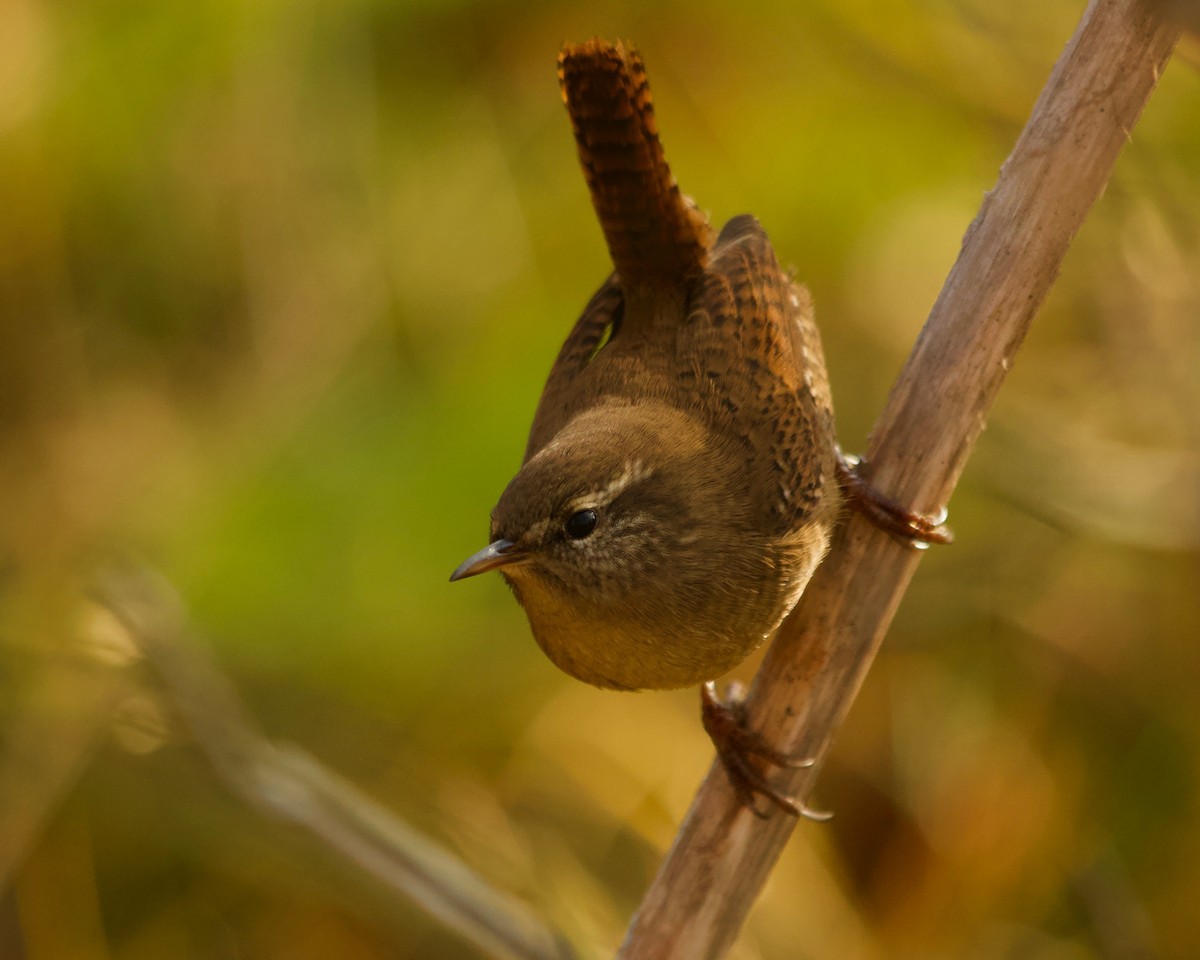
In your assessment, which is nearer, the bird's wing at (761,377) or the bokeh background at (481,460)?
the bird's wing at (761,377)

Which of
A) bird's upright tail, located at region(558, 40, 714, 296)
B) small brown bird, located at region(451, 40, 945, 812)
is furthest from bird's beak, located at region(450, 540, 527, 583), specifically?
bird's upright tail, located at region(558, 40, 714, 296)

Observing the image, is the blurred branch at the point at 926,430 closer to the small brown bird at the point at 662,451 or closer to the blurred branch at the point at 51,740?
the small brown bird at the point at 662,451

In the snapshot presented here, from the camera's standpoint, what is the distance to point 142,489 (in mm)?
4422

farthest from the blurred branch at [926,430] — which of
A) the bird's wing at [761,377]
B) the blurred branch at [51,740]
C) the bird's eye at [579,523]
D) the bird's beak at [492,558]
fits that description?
the blurred branch at [51,740]

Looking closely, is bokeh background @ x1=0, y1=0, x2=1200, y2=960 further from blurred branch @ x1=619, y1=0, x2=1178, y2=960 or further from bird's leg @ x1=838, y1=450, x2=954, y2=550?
bird's leg @ x1=838, y1=450, x2=954, y2=550

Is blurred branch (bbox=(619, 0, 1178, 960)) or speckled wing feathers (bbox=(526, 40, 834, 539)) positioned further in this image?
speckled wing feathers (bbox=(526, 40, 834, 539))

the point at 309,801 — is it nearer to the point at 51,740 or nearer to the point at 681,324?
the point at 51,740

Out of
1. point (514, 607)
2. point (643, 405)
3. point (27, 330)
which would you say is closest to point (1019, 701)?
point (514, 607)

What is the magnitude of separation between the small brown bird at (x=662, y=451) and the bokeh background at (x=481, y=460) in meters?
0.94

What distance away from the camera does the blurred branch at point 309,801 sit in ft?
9.42

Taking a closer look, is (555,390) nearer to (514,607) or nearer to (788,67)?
(514,607)

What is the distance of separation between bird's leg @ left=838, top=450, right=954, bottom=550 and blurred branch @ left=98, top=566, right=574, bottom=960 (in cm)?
108

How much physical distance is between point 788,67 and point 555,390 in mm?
2019

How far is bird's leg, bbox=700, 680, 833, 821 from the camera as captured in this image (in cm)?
269
